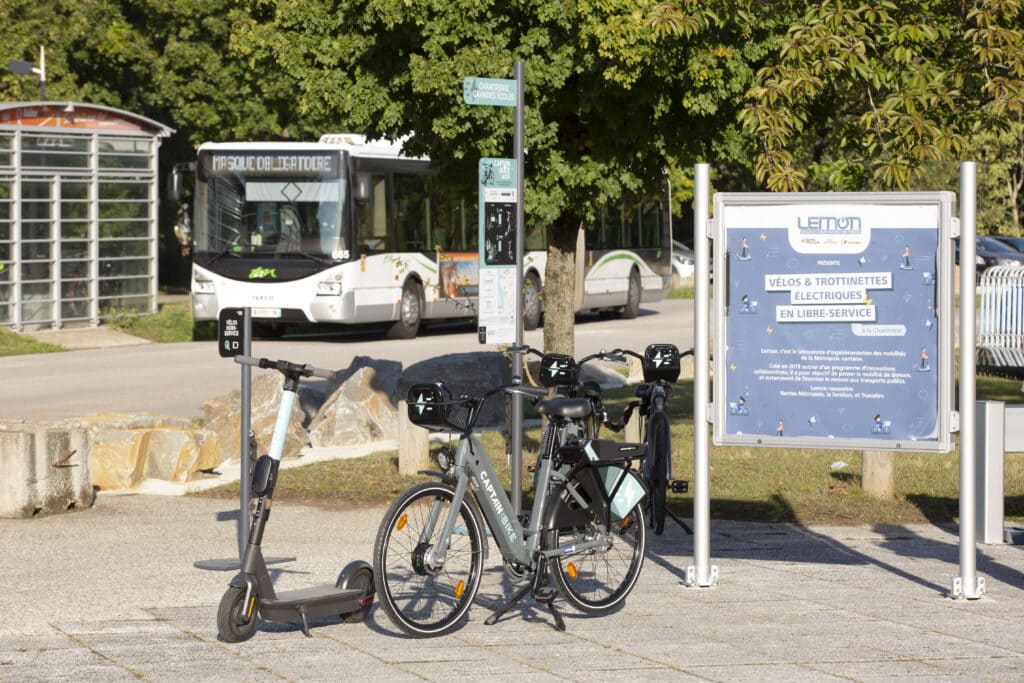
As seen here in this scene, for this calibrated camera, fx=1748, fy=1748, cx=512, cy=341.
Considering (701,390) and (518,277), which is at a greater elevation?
(518,277)

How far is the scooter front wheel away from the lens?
22.6 ft

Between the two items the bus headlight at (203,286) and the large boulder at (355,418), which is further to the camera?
the bus headlight at (203,286)

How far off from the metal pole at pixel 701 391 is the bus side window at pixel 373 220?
19.0m

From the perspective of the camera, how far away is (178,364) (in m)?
22.9

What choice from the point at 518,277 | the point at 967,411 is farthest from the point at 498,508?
the point at 518,277

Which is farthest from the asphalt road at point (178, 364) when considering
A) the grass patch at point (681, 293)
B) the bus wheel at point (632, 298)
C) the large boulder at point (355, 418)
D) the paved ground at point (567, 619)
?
the grass patch at point (681, 293)

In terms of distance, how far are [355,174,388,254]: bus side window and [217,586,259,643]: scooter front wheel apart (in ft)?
66.8

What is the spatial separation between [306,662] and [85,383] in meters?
14.2

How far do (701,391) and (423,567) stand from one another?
6.55ft

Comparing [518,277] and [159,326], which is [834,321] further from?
[159,326]

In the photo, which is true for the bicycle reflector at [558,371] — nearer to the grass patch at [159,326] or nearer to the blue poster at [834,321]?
the blue poster at [834,321]

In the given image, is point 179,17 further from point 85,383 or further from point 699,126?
point 699,126

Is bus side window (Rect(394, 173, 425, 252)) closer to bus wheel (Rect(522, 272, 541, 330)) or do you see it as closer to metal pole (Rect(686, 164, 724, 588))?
bus wheel (Rect(522, 272, 541, 330))

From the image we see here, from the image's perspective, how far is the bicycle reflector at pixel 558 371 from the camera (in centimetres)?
877
